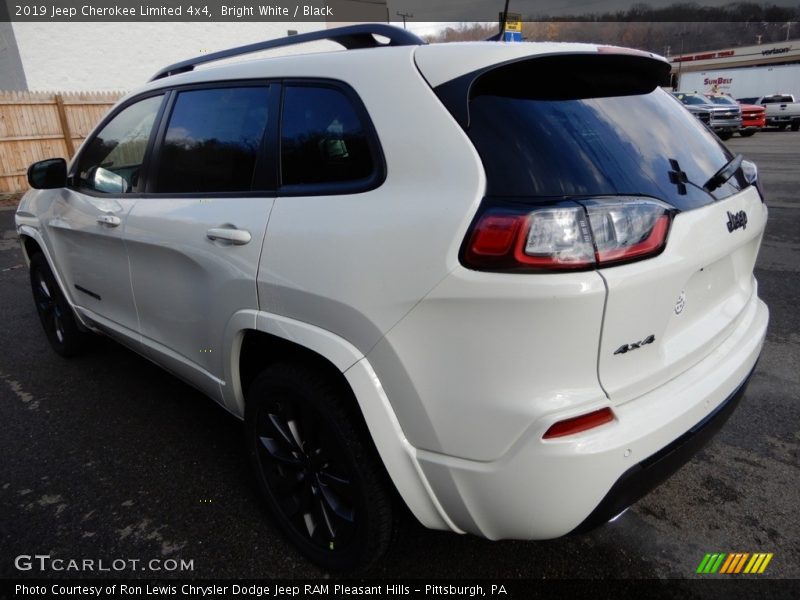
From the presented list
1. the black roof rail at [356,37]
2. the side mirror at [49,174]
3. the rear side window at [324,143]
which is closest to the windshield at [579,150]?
the rear side window at [324,143]

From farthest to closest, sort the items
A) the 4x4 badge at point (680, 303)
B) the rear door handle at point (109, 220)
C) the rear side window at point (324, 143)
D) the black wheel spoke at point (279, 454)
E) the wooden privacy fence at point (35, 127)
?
1. the wooden privacy fence at point (35, 127)
2. the rear door handle at point (109, 220)
3. the black wheel spoke at point (279, 454)
4. the rear side window at point (324, 143)
5. the 4x4 badge at point (680, 303)

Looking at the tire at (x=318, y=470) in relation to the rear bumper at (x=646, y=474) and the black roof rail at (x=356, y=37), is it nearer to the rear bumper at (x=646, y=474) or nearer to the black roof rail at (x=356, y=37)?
the rear bumper at (x=646, y=474)

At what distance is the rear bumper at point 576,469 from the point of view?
147 centimetres

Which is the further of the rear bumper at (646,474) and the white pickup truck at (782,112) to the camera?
the white pickup truck at (782,112)

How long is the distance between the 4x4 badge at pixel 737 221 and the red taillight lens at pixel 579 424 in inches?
32.9

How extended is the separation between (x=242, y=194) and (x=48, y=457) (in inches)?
72.5

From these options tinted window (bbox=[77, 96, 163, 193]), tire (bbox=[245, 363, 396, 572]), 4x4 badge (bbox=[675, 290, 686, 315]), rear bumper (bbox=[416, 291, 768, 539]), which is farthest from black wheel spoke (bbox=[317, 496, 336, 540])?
tinted window (bbox=[77, 96, 163, 193])

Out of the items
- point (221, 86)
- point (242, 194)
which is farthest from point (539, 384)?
point (221, 86)

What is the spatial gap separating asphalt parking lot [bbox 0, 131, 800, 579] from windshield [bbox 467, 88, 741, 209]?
4.28ft

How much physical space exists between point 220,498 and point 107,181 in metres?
1.84

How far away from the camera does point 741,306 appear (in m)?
2.12

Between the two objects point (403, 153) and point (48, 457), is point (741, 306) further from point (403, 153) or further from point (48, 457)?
point (48, 457)

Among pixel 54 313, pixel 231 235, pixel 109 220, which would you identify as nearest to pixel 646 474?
pixel 231 235

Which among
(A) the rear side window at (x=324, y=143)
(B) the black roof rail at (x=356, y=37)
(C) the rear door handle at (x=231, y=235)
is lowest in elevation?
(C) the rear door handle at (x=231, y=235)
